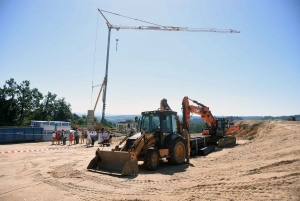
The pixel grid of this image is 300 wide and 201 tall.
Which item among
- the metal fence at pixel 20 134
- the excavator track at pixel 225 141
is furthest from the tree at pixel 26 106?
the excavator track at pixel 225 141

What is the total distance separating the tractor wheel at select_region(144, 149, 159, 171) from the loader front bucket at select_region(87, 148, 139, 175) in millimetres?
694

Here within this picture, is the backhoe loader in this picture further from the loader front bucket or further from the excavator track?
the excavator track

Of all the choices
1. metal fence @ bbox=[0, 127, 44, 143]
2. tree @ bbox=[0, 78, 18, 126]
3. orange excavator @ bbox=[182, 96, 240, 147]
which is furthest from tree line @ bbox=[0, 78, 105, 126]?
orange excavator @ bbox=[182, 96, 240, 147]

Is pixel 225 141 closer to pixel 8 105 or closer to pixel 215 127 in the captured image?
pixel 215 127

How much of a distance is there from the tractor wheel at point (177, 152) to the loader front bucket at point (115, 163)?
230cm

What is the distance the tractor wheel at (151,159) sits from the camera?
8.84m

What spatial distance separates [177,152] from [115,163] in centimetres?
315

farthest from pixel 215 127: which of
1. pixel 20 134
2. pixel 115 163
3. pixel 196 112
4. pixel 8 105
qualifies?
pixel 8 105

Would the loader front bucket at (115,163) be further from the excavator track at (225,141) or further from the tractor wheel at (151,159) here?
the excavator track at (225,141)

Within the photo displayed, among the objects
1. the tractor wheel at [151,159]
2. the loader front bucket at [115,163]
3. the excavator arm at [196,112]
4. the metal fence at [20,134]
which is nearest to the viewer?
the loader front bucket at [115,163]

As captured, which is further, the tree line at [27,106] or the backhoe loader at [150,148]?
the tree line at [27,106]

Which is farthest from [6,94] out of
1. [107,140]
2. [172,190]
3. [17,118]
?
[172,190]

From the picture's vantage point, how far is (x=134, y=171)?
816 centimetres

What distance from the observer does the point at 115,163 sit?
28.4 feet
